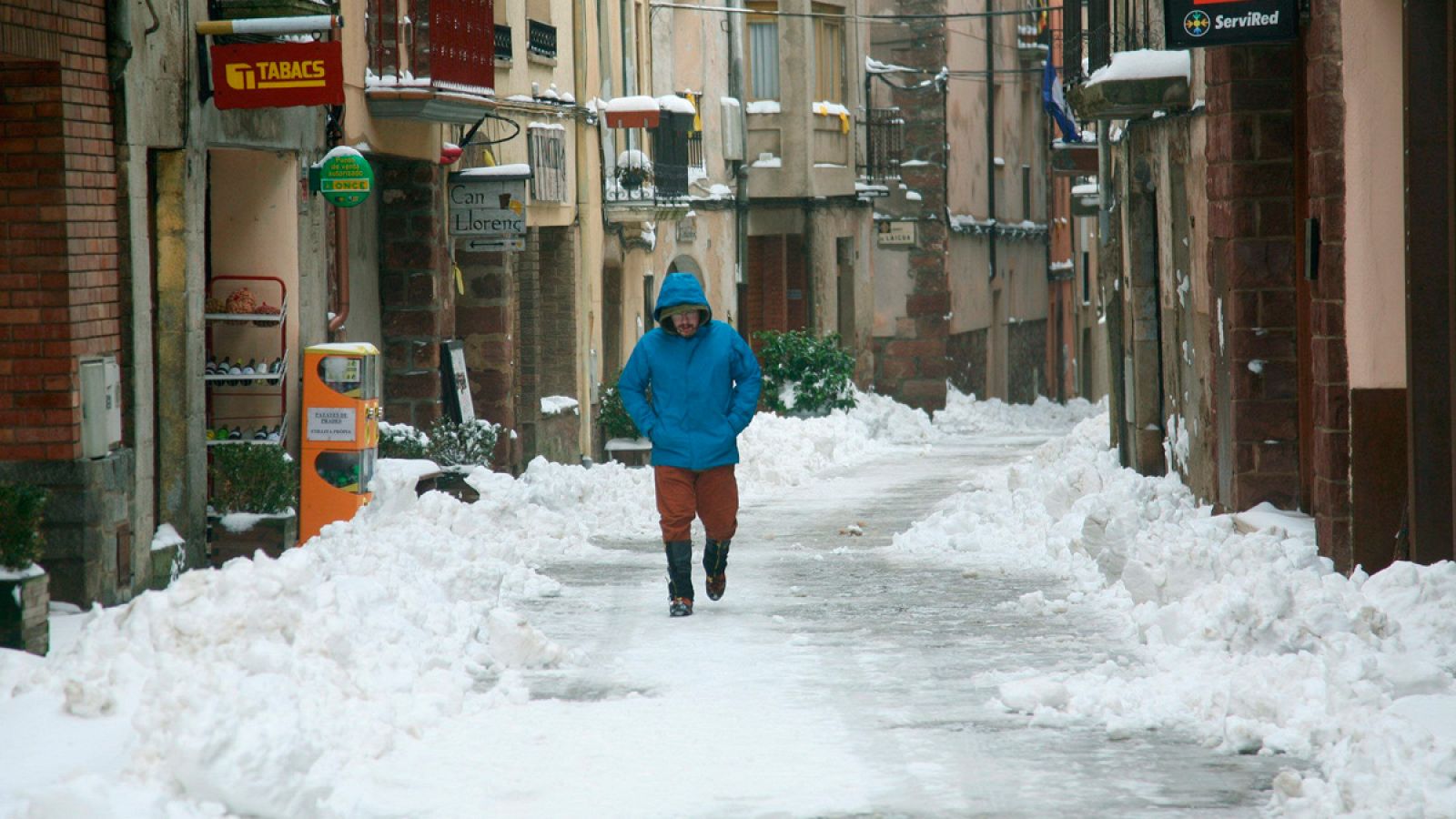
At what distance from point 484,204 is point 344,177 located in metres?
4.66

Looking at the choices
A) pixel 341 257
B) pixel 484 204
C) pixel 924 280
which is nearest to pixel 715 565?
pixel 341 257

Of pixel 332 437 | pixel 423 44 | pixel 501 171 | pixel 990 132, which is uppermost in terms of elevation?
pixel 990 132

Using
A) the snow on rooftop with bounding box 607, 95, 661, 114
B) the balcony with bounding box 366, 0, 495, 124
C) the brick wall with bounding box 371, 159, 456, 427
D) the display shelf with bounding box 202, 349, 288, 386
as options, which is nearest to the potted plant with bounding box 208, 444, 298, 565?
the display shelf with bounding box 202, 349, 288, 386

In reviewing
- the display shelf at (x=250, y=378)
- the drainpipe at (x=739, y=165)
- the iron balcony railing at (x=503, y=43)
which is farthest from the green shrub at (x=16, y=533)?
the drainpipe at (x=739, y=165)

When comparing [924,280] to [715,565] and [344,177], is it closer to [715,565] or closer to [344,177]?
A: [344,177]

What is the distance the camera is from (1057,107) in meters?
28.6

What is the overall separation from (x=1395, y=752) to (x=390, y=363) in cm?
1400

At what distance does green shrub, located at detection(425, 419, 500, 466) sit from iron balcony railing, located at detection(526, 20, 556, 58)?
225 inches

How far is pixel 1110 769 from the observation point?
705 cm

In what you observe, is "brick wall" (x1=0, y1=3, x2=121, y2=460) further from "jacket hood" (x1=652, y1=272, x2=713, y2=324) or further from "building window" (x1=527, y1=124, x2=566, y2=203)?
"building window" (x1=527, y1=124, x2=566, y2=203)

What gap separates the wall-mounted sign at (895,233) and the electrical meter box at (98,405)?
26.3 meters

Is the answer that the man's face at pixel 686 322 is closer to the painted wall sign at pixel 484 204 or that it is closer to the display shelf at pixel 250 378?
the display shelf at pixel 250 378

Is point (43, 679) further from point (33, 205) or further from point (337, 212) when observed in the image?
point (337, 212)

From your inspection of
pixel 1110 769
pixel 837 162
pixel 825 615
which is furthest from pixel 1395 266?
pixel 837 162
